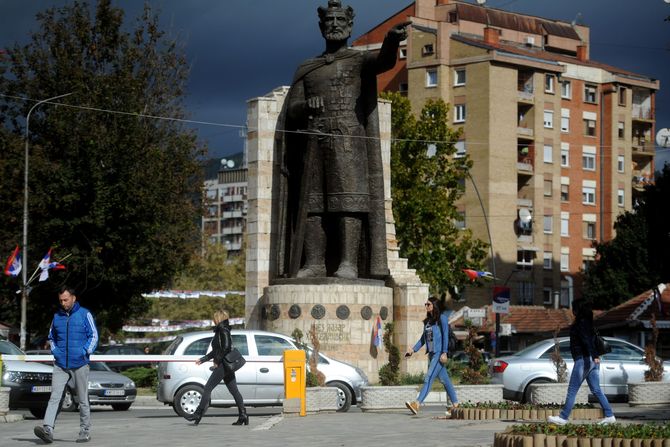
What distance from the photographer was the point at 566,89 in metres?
84.8

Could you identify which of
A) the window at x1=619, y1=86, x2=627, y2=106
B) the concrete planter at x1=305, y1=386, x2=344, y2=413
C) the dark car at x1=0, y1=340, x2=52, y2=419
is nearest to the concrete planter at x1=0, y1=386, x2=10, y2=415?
the dark car at x1=0, y1=340, x2=52, y2=419

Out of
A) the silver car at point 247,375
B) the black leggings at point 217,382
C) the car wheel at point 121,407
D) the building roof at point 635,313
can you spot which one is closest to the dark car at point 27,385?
the silver car at point 247,375

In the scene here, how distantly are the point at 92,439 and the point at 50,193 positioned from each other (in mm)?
27924

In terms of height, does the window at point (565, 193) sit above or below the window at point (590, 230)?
above

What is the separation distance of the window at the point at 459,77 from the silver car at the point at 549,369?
5220cm

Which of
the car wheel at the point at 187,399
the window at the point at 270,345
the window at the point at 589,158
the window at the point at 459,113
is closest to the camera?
the car wheel at the point at 187,399

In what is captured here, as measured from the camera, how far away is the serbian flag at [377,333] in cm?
2927

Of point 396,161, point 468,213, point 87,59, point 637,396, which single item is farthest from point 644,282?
point 637,396

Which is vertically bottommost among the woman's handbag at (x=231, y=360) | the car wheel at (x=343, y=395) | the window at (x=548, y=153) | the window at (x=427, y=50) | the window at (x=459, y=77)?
the car wheel at (x=343, y=395)

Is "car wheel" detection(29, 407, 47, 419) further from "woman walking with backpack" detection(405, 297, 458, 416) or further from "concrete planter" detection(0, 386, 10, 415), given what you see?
"woman walking with backpack" detection(405, 297, 458, 416)

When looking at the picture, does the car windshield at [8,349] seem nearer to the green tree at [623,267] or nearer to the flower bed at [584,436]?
the flower bed at [584,436]

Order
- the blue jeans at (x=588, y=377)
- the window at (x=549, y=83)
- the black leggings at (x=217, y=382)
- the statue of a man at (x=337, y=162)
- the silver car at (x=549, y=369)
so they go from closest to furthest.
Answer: the blue jeans at (x=588, y=377), the black leggings at (x=217, y=382), the silver car at (x=549, y=369), the statue of a man at (x=337, y=162), the window at (x=549, y=83)

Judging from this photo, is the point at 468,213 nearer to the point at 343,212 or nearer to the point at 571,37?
the point at 571,37

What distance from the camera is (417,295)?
99.0ft
